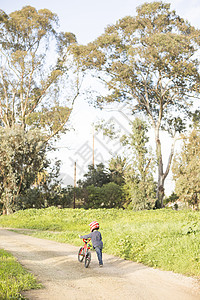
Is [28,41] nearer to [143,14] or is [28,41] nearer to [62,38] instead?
[62,38]

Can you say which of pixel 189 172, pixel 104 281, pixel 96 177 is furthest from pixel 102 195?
pixel 104 281

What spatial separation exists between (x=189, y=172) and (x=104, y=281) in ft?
83.5

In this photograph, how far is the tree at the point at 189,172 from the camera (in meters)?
31.0

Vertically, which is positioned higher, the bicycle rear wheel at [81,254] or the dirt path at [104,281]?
the bicycle rear wheel at [81,254]

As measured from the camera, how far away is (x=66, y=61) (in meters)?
38.3

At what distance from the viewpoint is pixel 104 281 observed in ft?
24.1

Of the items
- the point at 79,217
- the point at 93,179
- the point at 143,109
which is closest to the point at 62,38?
the point at 143,109

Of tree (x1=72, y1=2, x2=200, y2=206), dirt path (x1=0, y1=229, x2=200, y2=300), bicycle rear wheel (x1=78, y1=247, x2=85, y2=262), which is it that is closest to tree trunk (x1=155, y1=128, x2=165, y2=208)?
tree (x1=72, y1=2, x2=200, y2=206)

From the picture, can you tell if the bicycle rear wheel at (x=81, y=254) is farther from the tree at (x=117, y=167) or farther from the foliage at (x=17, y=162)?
the tree at (x=117, y=167)

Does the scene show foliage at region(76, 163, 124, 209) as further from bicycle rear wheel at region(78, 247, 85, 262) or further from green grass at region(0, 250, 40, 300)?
green grass at region(0, 250, 40, 300)

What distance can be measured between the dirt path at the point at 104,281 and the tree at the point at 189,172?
2193 cm

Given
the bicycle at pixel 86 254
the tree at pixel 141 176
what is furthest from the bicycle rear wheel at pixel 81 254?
the tree at pixel 141 176

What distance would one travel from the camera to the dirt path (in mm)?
6312

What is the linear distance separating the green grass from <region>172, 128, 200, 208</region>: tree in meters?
25.2
